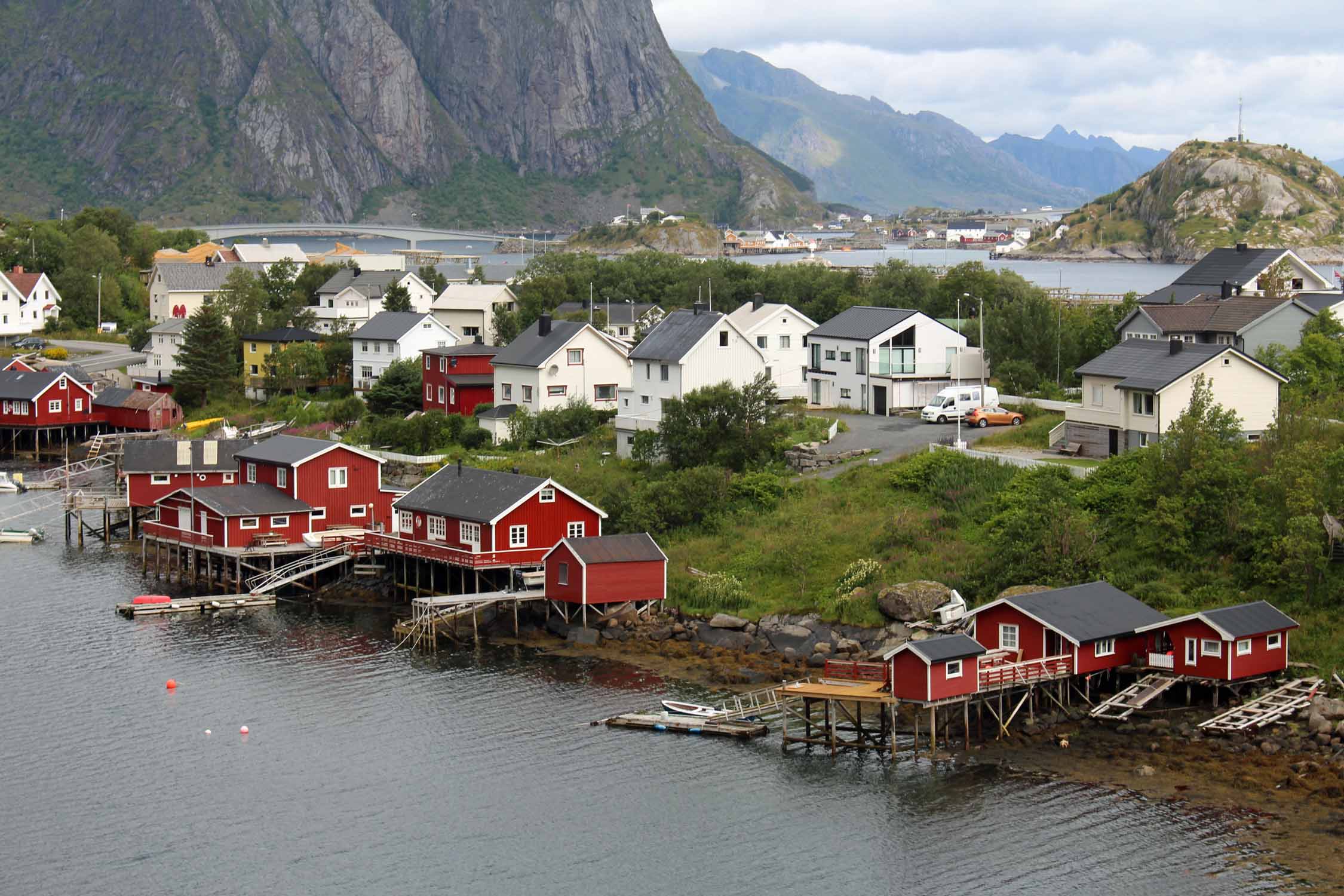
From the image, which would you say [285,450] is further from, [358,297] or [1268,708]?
[358,297]

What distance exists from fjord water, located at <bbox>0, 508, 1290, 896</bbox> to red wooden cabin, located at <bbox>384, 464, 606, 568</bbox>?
542 centimetres

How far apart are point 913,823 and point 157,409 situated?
6129 cm

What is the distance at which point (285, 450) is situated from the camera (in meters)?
55.2

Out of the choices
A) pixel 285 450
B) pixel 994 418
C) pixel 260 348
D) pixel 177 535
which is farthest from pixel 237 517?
pixel 260 348

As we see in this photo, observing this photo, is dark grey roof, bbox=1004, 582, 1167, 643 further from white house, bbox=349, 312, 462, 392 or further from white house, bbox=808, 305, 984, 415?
white house, bbox=349, 312, 462, 392

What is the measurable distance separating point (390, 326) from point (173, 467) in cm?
2500

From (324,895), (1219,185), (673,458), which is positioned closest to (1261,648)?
(324,895)

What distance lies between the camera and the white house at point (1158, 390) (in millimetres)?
48250

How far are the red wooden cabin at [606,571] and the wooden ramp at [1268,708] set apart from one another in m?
15.9

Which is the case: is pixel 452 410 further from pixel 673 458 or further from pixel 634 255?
pixel 634 255

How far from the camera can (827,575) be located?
147 feet

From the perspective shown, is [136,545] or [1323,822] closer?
[1323,822]

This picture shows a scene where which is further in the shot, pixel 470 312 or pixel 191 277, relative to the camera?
pixel 191 277

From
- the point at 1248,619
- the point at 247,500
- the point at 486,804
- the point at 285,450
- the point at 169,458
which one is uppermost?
the point at 285,450
